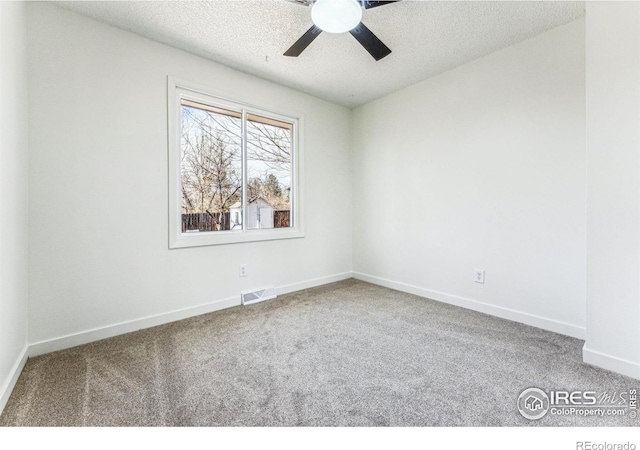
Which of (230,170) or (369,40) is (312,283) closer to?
(230,170)

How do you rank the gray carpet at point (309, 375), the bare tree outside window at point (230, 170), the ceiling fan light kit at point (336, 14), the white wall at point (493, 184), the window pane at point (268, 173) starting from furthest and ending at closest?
the window pane at point (268, 173), the bare tree outside window at point (230, 170), the white wall at point (493, 184), the ceiling fan light kit at point (336, 14), the gray carpet at point (309, 375)

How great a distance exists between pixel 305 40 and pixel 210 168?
1543 millimetres

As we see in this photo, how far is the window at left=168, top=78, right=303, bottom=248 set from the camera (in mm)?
2652

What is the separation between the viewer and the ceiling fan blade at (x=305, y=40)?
190 centimetres

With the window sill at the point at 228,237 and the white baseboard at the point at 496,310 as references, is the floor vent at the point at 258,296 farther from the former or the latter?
the white baseboard at the point at 496,310

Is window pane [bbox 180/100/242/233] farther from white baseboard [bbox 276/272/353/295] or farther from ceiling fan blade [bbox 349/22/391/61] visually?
ceiling fan blade [bbox 349/22/391/61]

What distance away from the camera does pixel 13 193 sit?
164 cm

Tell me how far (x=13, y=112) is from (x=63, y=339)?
5.10 feet

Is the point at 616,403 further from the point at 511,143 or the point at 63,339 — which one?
the point at 63,339

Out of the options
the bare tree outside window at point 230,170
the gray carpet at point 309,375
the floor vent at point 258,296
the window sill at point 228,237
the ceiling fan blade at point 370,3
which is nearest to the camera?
the gray carpet at point 309,375

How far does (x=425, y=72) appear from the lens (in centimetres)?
301

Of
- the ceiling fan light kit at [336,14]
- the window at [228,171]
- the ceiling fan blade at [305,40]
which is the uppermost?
the ceiling fan blade at [305,40]

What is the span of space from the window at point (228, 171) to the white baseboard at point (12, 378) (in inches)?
44.9

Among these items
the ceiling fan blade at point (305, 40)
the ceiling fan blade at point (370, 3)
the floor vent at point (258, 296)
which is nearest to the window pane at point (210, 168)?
the floor vent at point (258, 296)
